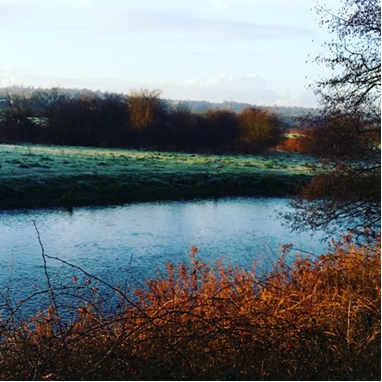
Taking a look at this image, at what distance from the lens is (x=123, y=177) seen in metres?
24.2

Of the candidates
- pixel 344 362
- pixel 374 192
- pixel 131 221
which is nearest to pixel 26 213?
pixel 131 221

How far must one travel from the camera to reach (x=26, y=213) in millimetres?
18141

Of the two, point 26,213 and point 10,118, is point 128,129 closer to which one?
point 10,118

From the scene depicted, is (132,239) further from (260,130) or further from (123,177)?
(260,130)

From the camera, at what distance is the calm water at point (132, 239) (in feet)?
37.2

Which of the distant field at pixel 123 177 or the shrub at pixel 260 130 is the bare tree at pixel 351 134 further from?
the shrub at pixel 260 130

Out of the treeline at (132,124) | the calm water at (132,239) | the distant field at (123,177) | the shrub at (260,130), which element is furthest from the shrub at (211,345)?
the shrub at (260,130)

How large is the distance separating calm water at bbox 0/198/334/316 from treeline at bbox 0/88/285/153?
16773mm

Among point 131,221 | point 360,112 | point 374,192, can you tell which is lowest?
point 131,221

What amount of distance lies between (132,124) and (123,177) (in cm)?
1399

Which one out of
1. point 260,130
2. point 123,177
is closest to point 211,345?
point 123,177

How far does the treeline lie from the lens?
36531mm

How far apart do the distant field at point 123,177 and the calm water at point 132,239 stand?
5.57 ft

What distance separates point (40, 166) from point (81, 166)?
204 cm
